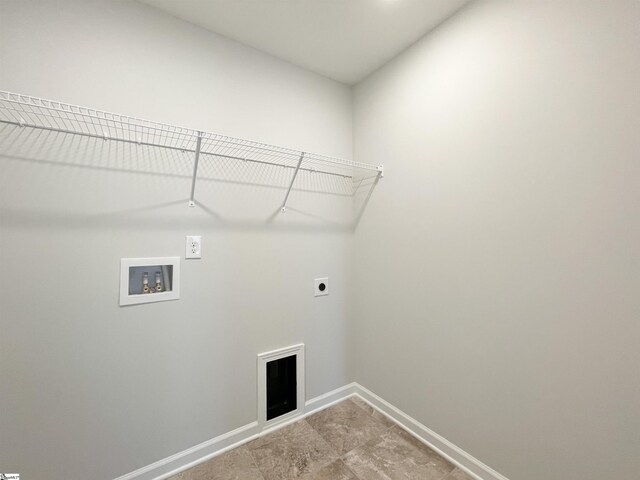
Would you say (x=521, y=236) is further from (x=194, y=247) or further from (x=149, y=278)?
(x=149, y=278)

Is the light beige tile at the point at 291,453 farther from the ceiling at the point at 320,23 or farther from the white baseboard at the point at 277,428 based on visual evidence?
the ceiling at the point at 320,23

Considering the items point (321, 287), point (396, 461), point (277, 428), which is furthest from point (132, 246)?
point (396, 461)

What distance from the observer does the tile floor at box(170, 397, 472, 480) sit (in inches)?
54.5

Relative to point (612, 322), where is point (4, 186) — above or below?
above

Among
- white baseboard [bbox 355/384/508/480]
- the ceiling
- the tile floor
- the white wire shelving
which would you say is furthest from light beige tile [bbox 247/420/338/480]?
the ceiling

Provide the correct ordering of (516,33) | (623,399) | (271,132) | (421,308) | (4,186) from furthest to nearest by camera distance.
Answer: (271,132), (421,308), (516,33), (4,186), (623,399)

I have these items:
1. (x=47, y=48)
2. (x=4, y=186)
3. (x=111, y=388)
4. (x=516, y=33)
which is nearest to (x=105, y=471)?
(x=111, y=388)

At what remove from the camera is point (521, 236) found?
3.97 feet

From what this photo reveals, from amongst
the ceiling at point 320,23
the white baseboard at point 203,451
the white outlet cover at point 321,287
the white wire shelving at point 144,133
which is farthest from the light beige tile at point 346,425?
the ceiling at point 320,23

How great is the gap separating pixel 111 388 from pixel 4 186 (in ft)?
3.39

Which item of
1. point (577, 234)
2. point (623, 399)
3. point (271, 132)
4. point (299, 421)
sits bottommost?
point (299, 421)

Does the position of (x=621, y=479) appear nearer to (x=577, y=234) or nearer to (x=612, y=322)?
(x=612, y=322)

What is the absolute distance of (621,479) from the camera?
0.95 m

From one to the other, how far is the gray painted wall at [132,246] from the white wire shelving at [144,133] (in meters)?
0.07
